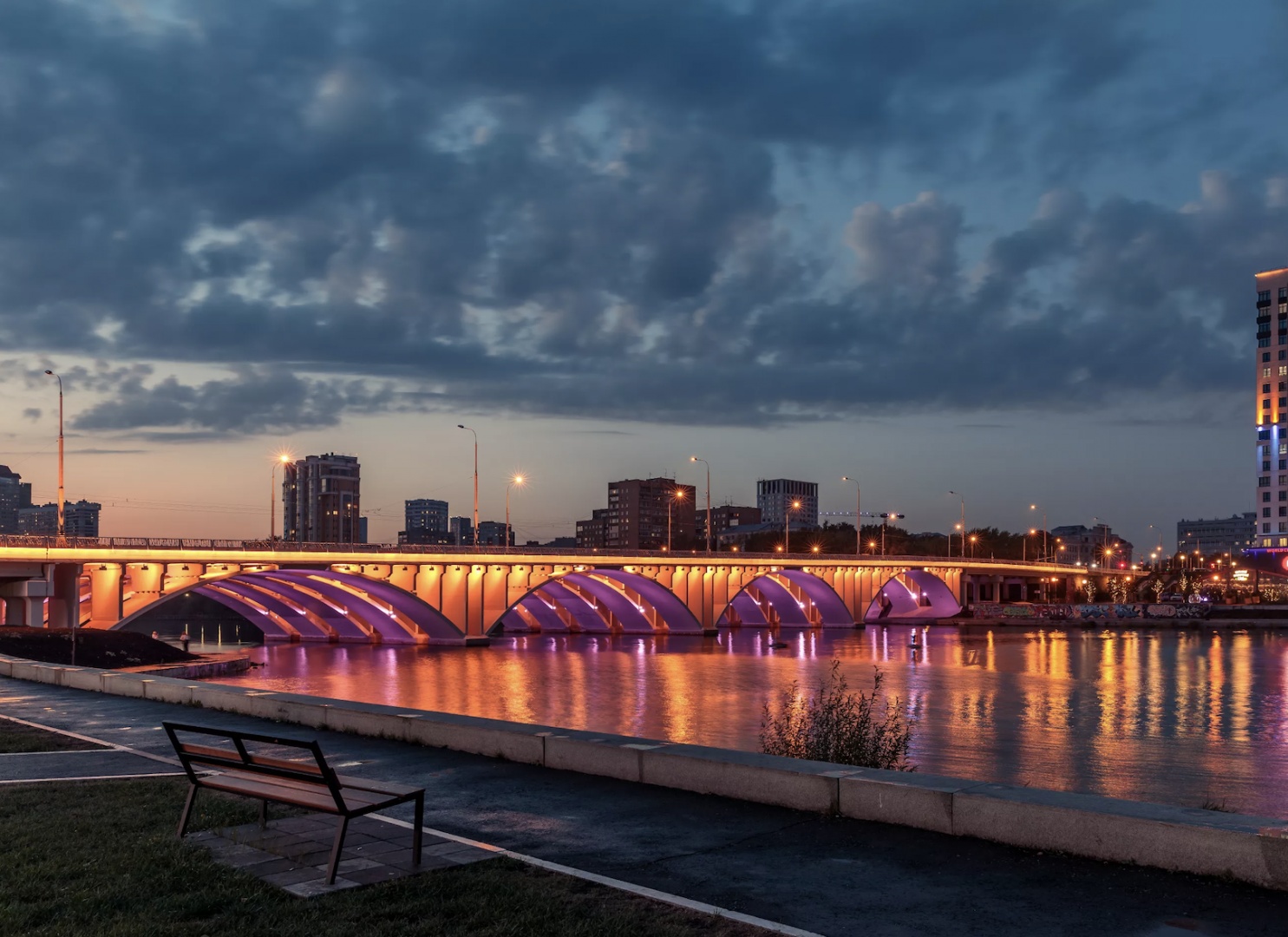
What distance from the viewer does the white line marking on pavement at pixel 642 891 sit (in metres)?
6.89

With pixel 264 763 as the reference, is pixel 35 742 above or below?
below

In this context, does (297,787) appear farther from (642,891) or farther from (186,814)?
(642,891)

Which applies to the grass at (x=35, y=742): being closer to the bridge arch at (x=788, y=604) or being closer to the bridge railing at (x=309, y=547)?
the bridge railing at (x=309, y=547)

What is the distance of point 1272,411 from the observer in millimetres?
174750

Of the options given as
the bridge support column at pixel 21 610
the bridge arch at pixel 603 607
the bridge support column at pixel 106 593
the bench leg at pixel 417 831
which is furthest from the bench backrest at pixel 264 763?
the bridge arch at pixel 603 607

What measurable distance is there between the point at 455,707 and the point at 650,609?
64.4 metres

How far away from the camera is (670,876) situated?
27.1 ft

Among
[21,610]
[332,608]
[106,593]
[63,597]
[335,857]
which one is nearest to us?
[335,857]

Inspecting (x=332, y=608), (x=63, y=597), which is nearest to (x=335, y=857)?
(x=63, y=597)

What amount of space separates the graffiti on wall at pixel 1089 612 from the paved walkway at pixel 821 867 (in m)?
126

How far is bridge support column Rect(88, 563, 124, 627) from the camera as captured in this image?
2480 inches

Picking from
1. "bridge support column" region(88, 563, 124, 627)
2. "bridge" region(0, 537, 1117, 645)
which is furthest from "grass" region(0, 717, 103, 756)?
"bridge support column" region(88, 563, 124, 627)

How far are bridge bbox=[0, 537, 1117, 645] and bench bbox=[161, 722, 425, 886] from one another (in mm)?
54276

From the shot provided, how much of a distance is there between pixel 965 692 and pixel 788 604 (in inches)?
2828
